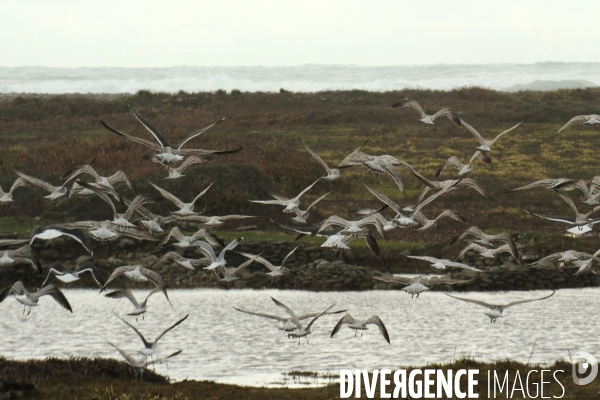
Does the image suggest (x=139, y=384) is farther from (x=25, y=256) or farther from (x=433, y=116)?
(x=433, y=116)

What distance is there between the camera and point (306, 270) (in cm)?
3453

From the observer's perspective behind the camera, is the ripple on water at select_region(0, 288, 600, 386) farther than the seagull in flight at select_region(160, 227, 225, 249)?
Yes

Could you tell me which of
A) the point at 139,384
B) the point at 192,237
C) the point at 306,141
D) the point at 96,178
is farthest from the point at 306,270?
the point at 306,141

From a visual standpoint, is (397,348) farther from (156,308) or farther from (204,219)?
(156,308)

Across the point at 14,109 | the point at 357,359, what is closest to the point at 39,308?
the point at 357,359

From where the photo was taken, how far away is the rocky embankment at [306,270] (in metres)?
33.8

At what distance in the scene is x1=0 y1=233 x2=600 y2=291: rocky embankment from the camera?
3381cm

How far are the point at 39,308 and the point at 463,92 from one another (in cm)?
7397

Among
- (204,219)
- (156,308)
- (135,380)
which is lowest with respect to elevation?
(156,308)

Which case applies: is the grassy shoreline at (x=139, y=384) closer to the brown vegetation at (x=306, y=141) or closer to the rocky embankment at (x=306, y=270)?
the rocky embankment at (x=306, y=270)

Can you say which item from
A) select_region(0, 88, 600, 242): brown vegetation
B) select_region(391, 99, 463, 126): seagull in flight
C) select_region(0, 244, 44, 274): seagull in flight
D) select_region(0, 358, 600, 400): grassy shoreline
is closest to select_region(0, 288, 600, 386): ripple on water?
select_region(0, 358, 600, 400): grassy shoreline

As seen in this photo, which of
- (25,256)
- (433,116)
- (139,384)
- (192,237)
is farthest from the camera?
(192,237)

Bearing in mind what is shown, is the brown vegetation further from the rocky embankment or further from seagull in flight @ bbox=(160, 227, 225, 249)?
seagull in flight @ bbox=(160, 227, 225, 249)

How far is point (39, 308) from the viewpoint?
1220 inches
